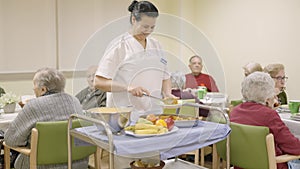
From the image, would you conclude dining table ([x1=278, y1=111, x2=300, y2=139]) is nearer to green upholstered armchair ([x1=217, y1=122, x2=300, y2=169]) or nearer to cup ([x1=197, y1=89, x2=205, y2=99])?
green upholstered armchair ([x1=217, y1=122, x2=300, y2=169])

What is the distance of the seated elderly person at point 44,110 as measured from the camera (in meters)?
2.16

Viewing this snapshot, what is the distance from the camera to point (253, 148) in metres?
1.94

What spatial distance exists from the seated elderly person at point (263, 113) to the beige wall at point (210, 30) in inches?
77.2

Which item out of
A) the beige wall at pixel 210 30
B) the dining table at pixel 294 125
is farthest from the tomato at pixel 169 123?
the beige wall at pixel 210 30

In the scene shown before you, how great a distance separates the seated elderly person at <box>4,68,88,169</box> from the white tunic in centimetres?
52

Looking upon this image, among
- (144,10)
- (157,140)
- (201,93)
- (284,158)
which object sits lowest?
(284,158)

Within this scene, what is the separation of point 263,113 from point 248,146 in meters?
0.21

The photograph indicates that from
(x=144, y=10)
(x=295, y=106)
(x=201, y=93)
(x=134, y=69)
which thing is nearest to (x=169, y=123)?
(x=134, y=69)

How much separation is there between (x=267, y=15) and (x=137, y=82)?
3.11 metres

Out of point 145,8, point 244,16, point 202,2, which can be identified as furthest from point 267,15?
point 145,8

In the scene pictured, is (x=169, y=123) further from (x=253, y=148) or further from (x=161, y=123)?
(x=253, y=148)

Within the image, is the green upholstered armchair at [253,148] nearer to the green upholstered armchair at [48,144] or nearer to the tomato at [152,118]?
the tomato at [152,118]

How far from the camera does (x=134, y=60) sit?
5.48 ft

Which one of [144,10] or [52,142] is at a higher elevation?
[144,10]
